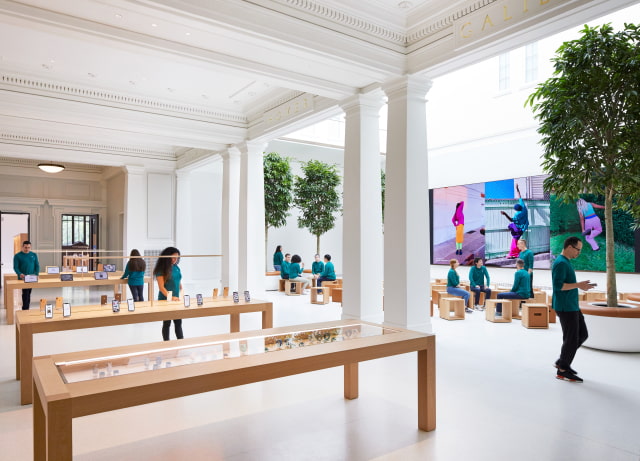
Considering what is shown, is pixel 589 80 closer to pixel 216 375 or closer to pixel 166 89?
pixel 216 375

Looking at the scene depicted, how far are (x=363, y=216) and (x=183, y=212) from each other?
874 centimetres

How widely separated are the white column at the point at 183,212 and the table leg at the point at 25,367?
9903 mm

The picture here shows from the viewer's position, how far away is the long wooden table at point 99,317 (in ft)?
14.1

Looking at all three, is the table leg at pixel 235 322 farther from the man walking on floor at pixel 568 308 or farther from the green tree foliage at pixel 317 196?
the green tree foliage at pixel 317 196

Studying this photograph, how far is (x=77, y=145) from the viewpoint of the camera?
40.3ft

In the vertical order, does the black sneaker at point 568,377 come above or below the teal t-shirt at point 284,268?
below

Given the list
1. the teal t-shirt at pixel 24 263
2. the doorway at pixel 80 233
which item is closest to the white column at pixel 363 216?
the teal t-shirt at pixel 24 263

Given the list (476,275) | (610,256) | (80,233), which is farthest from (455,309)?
(80,233)

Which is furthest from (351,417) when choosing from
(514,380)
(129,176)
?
(129,176)

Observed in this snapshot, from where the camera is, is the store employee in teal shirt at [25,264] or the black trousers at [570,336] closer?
the black trousers at [570,336]

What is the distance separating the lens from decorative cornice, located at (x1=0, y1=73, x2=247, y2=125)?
7703mm

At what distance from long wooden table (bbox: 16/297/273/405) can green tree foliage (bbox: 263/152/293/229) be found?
291 inches

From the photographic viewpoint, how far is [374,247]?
7406mm

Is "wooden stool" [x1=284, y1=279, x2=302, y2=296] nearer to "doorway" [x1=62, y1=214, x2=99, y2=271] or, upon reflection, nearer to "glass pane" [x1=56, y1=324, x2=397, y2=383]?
"doorway" [x1=62, y1=214, x2=99, y2=271]
